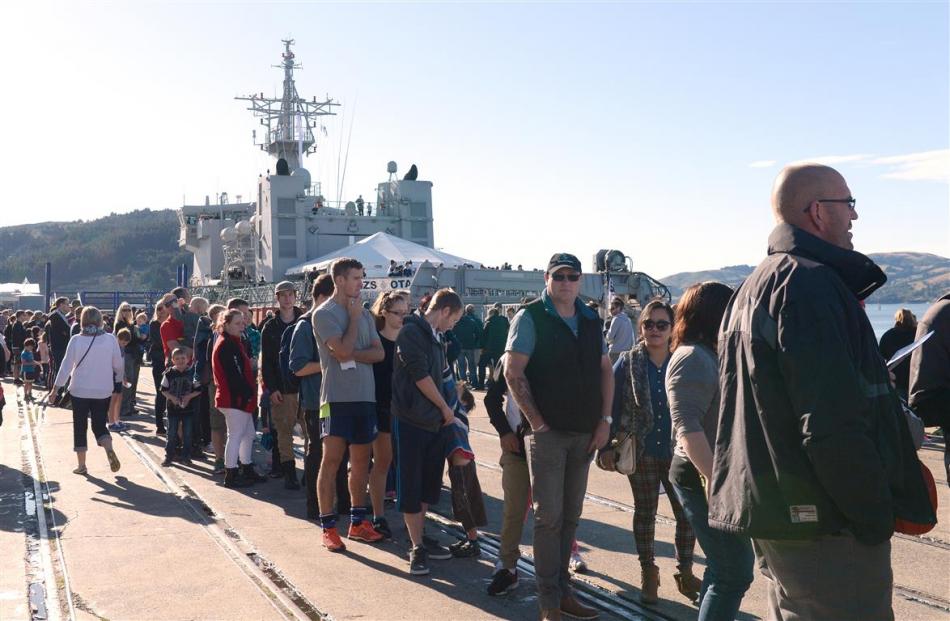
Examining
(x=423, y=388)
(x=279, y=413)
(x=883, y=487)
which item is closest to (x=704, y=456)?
(x=883, y=487)

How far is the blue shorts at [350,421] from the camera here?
7.01 m

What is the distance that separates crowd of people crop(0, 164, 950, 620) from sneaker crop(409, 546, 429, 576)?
0.07 ft

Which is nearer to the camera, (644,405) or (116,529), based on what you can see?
(644,405)

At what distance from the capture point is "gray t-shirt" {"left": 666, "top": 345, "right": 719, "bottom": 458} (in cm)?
445

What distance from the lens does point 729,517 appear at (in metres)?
3.04

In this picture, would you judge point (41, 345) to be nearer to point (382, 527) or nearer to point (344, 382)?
point (382, 527)

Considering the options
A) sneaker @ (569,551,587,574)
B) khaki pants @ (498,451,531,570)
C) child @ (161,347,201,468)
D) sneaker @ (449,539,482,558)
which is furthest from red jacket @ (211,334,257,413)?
sneaker @ (569,551,587,574)

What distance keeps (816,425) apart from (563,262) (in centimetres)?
270

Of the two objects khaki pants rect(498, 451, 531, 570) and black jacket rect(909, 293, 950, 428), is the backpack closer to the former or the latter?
khaki pants rect(498, 451, 531, 570)

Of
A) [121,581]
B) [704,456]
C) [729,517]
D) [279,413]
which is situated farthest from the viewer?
[279,413]

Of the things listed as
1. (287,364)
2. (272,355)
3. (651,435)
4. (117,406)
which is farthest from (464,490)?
(117,406)

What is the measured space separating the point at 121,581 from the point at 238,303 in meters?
4.39

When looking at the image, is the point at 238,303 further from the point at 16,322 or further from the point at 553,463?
the point at 16,322

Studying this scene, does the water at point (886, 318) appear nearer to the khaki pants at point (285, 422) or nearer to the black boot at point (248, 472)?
the khaki pants at point (285, 422)
